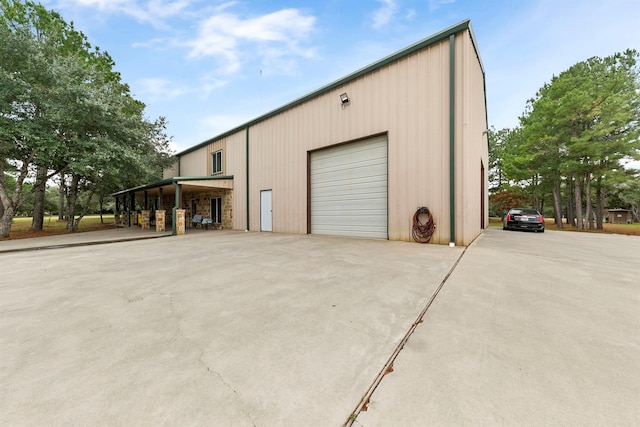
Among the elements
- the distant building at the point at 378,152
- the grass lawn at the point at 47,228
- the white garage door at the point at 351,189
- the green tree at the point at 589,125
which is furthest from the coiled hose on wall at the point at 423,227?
the grass lawn at the point at 47,228

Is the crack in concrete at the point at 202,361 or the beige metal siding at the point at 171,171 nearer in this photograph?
the crack in concrete at the point at 202,361

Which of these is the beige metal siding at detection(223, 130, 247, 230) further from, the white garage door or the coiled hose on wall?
the coiled hose on wall

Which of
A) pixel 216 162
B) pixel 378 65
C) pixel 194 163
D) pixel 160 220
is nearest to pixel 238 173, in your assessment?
pixel 216 162

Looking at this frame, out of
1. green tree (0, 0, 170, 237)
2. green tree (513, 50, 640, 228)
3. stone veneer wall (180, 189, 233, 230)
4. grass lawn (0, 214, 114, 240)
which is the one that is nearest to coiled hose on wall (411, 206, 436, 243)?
stone veneer wall (180, 189, 233, 230)

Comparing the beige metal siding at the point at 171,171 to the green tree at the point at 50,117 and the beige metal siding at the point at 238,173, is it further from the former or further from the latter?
the beige metal siding at the point at 238,173

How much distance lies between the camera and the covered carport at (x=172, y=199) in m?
10.9

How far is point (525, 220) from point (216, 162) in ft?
57.0

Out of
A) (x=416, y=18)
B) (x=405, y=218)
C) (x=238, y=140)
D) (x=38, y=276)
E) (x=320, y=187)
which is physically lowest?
(x=38, y=276)

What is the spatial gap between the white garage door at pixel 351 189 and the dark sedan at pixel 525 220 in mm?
8661

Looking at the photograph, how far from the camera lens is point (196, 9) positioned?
7.82 metres

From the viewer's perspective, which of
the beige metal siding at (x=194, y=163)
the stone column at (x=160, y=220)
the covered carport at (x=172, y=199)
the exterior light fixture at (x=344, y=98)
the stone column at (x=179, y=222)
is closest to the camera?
the exterior light fixture at (x=344, y=98)

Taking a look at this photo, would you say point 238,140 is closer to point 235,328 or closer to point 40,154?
point 40,154

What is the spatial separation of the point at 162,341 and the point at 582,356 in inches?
A: 122

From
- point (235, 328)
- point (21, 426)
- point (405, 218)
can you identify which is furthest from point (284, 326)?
point (405, 218)
